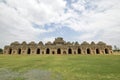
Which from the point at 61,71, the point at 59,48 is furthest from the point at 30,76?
the point at 59,48

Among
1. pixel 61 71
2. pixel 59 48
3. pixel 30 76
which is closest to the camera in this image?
pixel 30 76

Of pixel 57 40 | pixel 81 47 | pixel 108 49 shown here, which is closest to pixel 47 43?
pixel 57 40

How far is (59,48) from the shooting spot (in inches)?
2995

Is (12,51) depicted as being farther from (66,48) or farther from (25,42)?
(66,48)

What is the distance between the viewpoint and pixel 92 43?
255ft

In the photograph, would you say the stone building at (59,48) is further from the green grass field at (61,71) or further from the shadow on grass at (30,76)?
the shadow on grass at (30,76)

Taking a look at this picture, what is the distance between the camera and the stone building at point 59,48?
7494 cm

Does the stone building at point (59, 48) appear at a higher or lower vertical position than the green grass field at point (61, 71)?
higher

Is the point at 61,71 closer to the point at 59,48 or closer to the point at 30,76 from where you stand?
the point at 30,76

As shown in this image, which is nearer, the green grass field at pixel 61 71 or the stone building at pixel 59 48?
the green grass field at pixel 61 71

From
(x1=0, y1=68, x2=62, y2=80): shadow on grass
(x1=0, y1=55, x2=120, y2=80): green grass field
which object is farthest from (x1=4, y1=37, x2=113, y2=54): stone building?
(x1=0, y1=68, x2=62, y2=80): shadow on grass

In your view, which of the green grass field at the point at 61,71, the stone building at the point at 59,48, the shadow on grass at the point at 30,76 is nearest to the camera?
the shadow on grass at the point at 30,76

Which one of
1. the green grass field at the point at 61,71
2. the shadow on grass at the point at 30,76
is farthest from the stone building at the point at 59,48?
the shadow on grass at the point at 30,76

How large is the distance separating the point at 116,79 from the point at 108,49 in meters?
71.6
